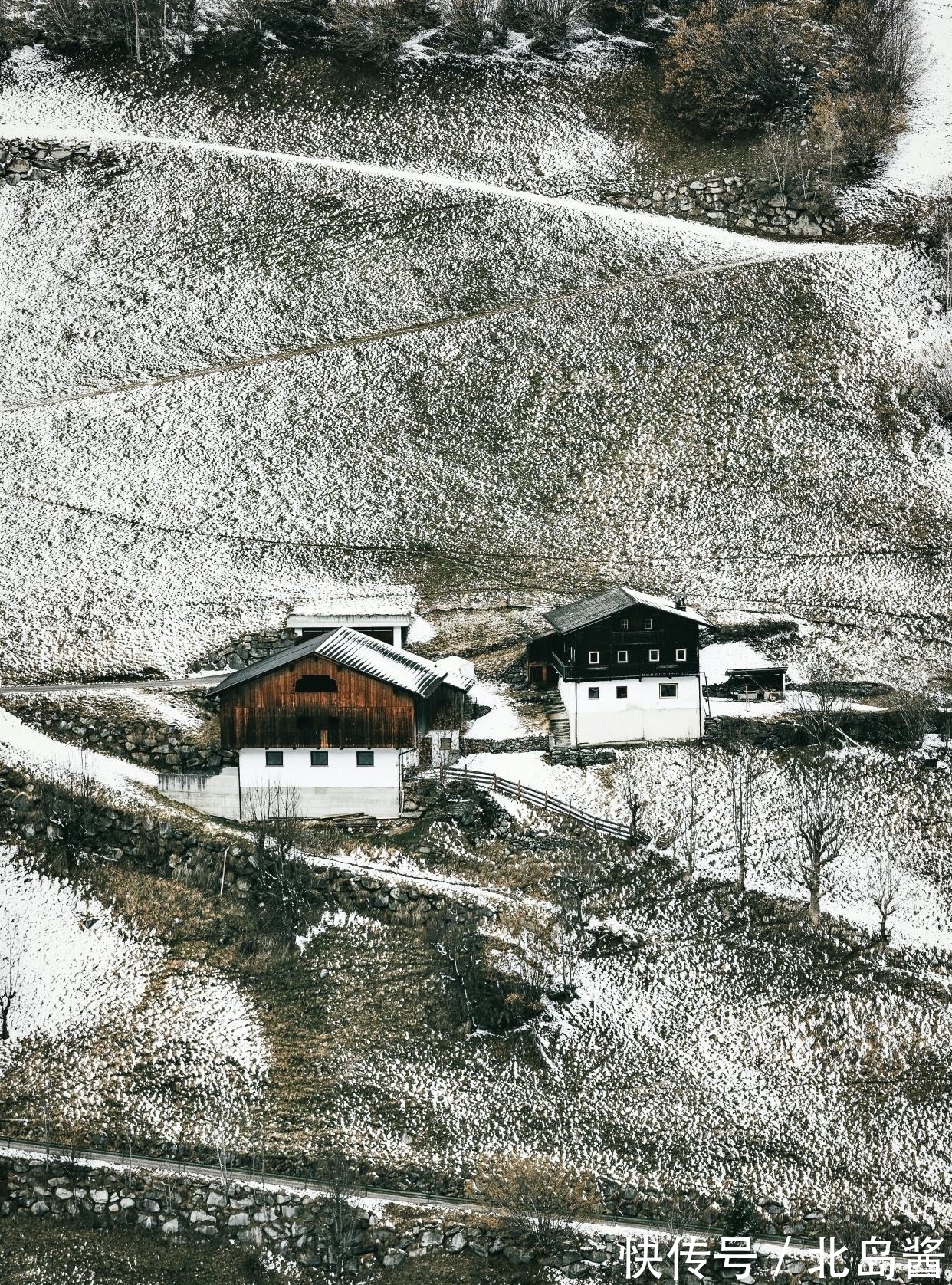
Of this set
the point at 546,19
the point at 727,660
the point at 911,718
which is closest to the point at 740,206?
the point at 546,19

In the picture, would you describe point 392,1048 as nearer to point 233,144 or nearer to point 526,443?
point 526,443

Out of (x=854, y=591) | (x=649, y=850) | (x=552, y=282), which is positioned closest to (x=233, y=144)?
(x=552, y=282)

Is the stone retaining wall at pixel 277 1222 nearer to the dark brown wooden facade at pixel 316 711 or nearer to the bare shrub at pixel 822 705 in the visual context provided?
the dark brown wooden facade at pixel 316 711

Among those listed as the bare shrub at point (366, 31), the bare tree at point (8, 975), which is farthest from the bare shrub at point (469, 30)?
the bare tree at point (8, 975)

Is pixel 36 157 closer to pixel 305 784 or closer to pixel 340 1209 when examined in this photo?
pixel 305 784

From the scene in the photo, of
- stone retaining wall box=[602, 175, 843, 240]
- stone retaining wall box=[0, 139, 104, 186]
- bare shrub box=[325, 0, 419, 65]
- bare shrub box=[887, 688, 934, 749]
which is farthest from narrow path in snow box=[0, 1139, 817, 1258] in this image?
bare shrub box=[325, 0, 419, 65]

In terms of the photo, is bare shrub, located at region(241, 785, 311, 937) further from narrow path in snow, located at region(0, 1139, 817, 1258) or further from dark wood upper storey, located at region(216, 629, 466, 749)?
narrow path in snow, located at region(0, 1139, 817, 1258)
